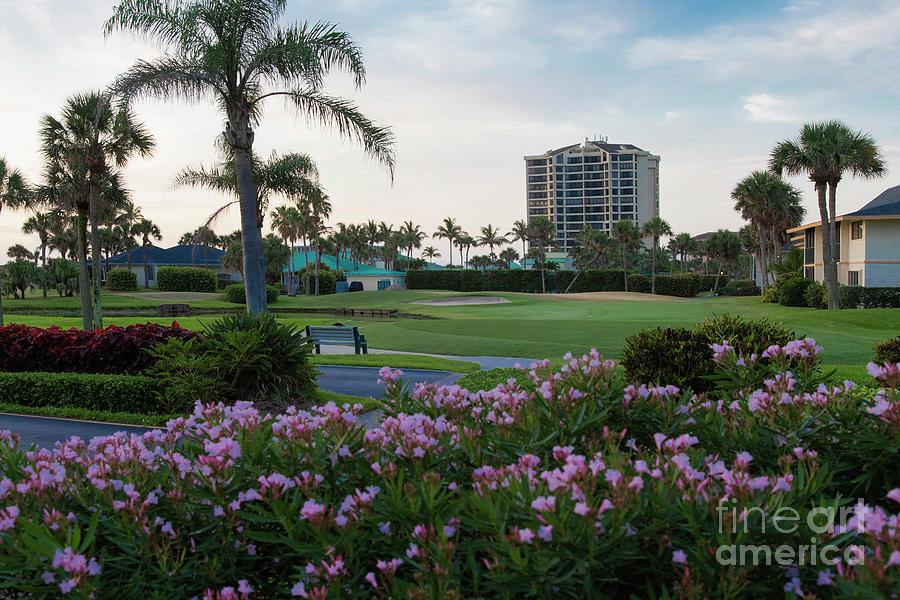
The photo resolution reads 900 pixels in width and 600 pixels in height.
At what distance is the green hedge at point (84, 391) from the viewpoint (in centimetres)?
987

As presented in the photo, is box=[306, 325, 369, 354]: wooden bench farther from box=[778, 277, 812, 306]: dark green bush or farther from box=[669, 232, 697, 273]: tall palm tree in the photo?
box=[669, 232, 697, 273]: tall palm tree

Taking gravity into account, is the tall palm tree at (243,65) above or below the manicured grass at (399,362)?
above

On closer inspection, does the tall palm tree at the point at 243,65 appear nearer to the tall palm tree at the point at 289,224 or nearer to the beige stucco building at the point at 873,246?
the beige stucco building at the point at 873,246

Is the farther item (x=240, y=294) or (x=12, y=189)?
(x=240, y=294)

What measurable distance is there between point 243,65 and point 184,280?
58789mm

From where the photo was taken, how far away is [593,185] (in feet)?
569

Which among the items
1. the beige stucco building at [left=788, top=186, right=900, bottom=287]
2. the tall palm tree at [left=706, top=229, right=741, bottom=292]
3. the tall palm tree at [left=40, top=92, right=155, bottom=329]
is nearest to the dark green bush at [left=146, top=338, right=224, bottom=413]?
the tall palm tree at [left=40, top=92, right=155, bottom=329]

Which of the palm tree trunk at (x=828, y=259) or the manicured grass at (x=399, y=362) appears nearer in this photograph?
the manicured grass at (x=399, y=362)

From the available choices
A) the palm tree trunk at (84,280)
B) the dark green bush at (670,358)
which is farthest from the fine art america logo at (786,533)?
the palm tree trunk at (84,280)

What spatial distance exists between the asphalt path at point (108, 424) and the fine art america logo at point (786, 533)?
11.9 ft

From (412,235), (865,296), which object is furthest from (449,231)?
(865,296)

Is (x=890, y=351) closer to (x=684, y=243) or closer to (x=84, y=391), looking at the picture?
(x=84, y=391)

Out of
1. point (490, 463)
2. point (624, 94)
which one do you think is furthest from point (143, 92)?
point (624, 94)

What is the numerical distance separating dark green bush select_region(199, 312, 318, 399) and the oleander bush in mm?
6576
